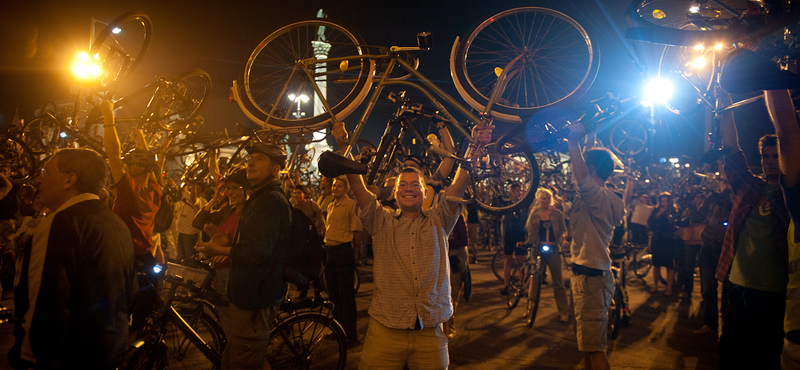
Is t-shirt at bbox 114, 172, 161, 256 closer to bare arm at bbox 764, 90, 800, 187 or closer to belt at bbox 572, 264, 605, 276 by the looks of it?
belt at bbox 572, 264, 605, 276

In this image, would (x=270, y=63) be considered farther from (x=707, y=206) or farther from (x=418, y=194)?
(x=707, y=206)

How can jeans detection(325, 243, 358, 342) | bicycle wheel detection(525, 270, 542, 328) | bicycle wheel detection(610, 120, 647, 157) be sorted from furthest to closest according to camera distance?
1. bicycle wheel detection(610, 120, 647, 157)
2. bicycle wheel detection(525, 270, 542, 328)
3. jeans detection(325, 243, 358, 342)

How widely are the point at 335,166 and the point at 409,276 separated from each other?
2.89ft

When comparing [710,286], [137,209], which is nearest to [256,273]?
[137,209]

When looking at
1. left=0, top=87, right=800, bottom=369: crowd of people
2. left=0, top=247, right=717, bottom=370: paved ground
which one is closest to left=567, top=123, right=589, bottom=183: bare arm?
left=0, top=87, right=800, bottom=369: crowd of people

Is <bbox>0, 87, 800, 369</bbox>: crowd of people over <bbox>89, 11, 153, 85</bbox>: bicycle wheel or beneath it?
beneath

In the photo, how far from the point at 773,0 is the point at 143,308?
15.2 feet

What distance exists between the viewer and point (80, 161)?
2145 millimetres

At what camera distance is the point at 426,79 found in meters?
3.11

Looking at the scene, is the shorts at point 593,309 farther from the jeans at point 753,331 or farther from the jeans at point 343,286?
the jeans at point 343,286

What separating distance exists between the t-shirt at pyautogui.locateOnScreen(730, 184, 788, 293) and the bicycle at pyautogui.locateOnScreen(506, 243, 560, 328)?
3456 millimetres

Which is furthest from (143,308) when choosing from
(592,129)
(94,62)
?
(94,62)

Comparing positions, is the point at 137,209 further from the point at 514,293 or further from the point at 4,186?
the point at 514,293

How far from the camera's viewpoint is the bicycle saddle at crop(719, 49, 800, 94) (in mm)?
1808
